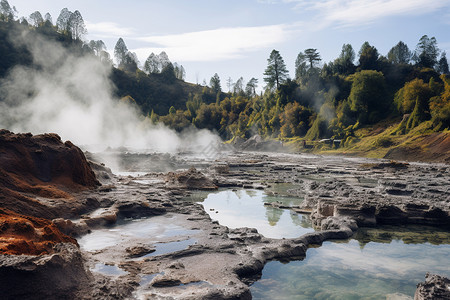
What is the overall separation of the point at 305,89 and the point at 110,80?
103 meters

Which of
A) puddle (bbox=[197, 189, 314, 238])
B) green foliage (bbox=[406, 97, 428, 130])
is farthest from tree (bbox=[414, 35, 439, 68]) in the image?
puddle (bbox=[197, 189, 314, 238])

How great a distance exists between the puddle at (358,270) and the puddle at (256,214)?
2841 millimetres

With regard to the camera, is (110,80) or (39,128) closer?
→ (39,128)

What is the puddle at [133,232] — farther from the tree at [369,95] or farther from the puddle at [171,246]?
the tree at [369,95]

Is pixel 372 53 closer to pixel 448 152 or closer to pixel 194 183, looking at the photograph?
pixel 448 152

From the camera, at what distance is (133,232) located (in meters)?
14.4

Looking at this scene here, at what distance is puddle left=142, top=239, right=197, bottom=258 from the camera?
38.7ft

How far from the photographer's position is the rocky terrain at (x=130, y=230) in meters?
7.97

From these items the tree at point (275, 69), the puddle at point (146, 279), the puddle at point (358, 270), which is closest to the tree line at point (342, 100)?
the tree at point (275, 69)

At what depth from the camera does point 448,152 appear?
47219 millimetres

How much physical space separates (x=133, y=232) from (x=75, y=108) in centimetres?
10623

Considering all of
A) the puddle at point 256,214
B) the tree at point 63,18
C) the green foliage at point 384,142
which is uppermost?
the tree at point 63,18

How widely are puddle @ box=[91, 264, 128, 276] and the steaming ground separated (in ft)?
273

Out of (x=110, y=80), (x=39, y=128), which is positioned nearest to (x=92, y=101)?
(x=110, y=80)
